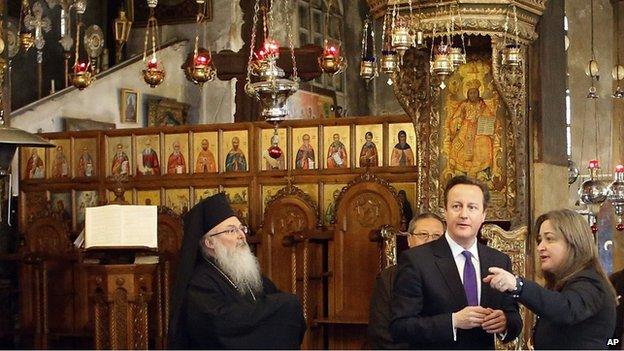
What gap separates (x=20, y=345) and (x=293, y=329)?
8.03 m

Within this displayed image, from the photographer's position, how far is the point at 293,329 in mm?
6801

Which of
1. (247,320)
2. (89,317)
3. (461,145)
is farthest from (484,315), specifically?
(89,317)

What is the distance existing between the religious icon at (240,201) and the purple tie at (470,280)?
814cm

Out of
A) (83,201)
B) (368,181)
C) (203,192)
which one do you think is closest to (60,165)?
(83,201)

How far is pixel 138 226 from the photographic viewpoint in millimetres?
11188

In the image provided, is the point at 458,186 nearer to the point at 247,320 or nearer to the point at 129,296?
the point at 247,320

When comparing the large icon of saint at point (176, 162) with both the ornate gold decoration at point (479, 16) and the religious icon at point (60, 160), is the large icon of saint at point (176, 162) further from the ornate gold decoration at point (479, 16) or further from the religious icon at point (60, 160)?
the ornate gold decoration at point (479, 16)

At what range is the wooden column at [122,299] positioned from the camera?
11164mm

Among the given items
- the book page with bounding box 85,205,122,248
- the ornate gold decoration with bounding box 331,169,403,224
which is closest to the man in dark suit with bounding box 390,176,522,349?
the book page with bounding box 85,205,122,248

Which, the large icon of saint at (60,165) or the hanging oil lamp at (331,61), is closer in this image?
the hanging oil lamp at (331,61)

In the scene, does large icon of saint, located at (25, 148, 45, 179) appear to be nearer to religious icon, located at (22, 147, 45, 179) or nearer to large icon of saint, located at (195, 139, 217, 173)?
religious icon, located at (22, 147, 45, 179)

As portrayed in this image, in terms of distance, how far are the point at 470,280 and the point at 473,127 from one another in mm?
5619

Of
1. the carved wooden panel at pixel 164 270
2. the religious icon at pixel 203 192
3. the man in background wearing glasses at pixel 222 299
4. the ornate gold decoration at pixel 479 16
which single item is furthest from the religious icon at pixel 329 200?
the man in background wearing glasses at pixel 222 299

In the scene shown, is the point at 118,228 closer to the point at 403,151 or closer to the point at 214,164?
the point at 214,164
